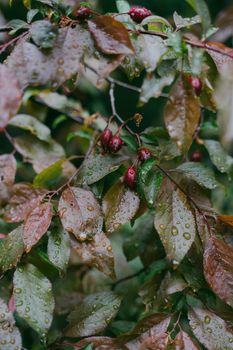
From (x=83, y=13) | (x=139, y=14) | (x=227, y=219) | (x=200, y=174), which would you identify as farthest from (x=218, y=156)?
(x=83, y=13)

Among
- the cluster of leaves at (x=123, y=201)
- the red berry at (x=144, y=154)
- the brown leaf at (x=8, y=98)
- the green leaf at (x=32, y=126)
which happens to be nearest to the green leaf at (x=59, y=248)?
the cluster of leaves at (x=123, y=201)

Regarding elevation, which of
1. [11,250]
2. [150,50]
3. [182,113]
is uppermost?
[150,50]

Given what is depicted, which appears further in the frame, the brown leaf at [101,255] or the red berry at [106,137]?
the red berry at [106,137]

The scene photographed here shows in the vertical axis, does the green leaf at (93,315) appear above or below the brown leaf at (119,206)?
below

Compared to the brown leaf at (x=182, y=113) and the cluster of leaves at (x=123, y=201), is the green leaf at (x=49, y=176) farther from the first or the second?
the brown leaf at (x=182, y=113)

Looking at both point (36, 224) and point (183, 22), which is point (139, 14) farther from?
point (36, 224)

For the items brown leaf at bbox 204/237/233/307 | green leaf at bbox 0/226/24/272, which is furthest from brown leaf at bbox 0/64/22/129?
brown leaf at bbox 204/237/233/307

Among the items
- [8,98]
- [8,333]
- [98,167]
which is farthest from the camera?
[98,167]
